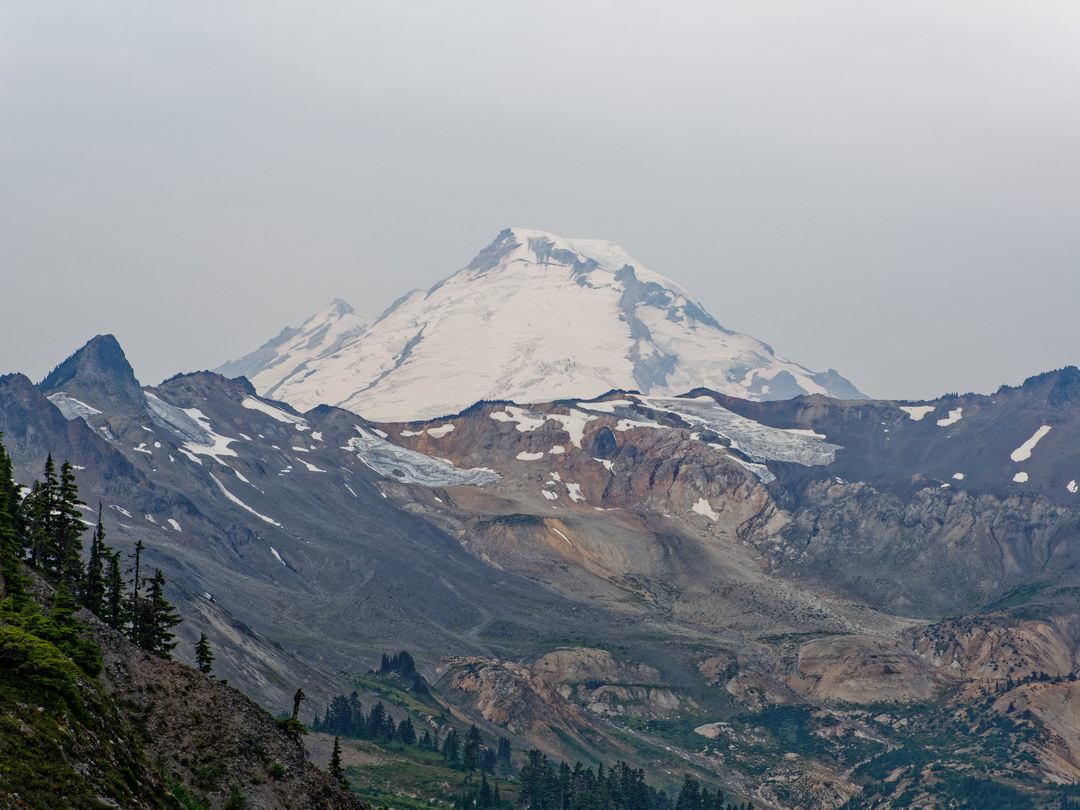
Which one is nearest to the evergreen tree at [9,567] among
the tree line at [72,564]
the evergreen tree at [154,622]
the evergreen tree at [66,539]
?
the tree line at [72,564]

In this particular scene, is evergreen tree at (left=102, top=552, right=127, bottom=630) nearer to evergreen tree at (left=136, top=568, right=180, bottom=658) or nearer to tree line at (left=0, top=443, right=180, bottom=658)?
tree line at (left=0, top=443, right=180, bottom=658)

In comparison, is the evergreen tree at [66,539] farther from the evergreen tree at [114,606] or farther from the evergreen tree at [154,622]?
the evergreen tree at [154,622]

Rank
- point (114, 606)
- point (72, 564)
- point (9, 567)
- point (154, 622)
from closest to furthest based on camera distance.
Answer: point (9, 567) → point (154, 622) → point (114, 606) → point (72, 564)

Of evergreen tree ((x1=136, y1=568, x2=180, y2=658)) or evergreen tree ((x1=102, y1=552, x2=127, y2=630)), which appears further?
evergreen tree ((x1=102, y1=552, x2=127, y2=630))

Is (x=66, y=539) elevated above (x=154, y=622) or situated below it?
above

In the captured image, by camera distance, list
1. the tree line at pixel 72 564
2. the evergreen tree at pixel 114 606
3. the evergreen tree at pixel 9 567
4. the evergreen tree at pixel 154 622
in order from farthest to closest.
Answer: the evergreen tree at pixel 114 606, the tree line at pixel 72 564, the evergreen tree at pixel 154 622, the evergreen tree at pixel 9 567

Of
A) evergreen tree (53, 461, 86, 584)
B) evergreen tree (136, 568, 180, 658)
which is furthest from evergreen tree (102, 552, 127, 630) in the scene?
evergreen tree (136, 568, 180, 658)

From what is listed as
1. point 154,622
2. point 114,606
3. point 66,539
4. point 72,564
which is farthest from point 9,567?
point 72,564

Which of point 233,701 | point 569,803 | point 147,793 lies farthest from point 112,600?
point 569,803

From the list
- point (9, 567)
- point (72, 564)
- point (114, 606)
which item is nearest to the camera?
point (9, 567)

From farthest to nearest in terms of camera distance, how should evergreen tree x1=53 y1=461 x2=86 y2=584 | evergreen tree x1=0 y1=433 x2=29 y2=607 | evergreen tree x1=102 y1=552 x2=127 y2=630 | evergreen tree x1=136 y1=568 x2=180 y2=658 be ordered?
1. evergreen tree x1=53 y1=461 x2=86 y2=584
2. evergreen tree x1=102 y1=552 x2=127 y2=630
3. evergreen tree x1=136 y1=568 x2=180 y2=658
4. evergreen tree x1=0 y1=433 x2=29 y2=607

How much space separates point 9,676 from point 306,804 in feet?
75.9

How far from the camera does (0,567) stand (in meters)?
68.7

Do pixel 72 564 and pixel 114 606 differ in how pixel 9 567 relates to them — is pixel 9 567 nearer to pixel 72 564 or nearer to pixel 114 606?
pixel 114 606
